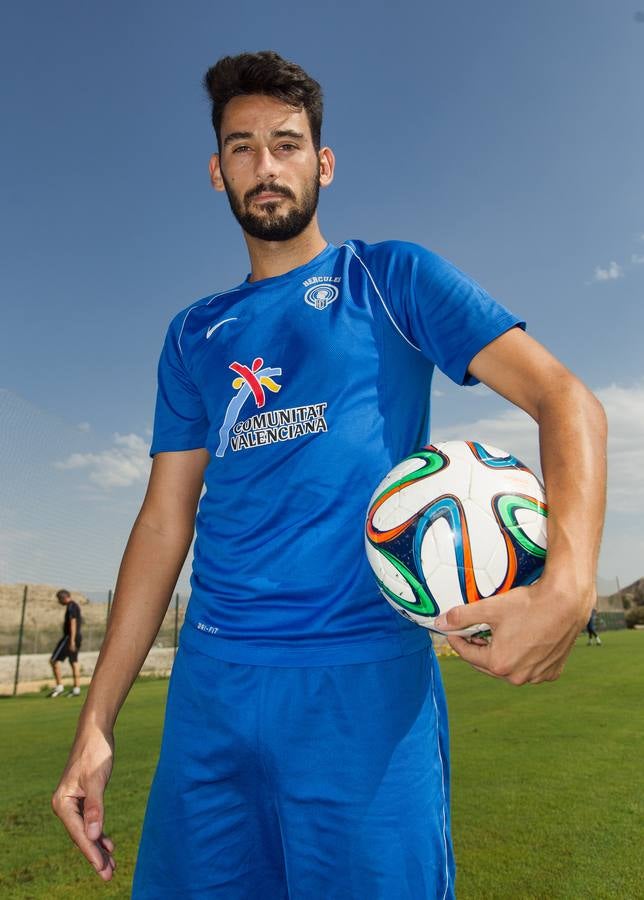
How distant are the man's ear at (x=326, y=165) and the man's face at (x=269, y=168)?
7 centimetres

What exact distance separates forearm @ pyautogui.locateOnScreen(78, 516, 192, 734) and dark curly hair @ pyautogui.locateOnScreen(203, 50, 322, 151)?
137 centimetres

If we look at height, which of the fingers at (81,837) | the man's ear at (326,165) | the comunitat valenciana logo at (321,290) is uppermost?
the man's ear at (326,165)

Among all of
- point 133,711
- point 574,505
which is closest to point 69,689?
point 133,711

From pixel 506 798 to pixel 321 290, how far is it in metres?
4.35

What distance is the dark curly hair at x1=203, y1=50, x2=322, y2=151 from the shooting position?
2.25 m

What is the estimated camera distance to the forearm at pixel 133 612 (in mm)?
2084

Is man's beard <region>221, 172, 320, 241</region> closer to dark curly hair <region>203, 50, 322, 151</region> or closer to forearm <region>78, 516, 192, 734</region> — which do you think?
dark curly hair <region>203, 50, 322, 151</region>

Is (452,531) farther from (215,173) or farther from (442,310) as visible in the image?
(215,173)

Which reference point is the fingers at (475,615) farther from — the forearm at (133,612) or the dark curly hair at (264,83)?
the dark curly hair at (264,83)

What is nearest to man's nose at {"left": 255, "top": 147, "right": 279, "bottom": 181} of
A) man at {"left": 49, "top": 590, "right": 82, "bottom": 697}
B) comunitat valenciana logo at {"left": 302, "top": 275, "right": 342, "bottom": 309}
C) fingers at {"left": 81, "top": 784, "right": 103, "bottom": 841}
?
comunitat valenciana logo at {"left": 302, "top": 275, "right": 342, "bottom": 309}

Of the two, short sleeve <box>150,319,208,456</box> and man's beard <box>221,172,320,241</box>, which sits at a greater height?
man's beard <box>221,172,320,241</box>

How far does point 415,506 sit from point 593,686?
10454mm

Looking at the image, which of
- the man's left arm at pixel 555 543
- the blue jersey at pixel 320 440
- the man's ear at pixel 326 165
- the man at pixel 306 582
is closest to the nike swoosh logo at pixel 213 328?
the man at pixel 306 582

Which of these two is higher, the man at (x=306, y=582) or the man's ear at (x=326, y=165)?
the man's ear at (x=326, y=165)
